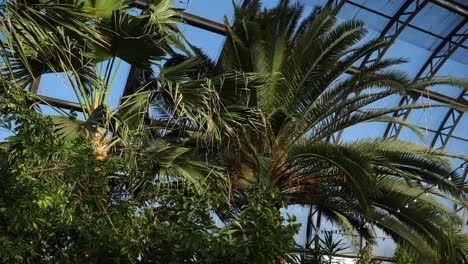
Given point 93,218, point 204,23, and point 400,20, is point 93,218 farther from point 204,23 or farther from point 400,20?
point 400,20

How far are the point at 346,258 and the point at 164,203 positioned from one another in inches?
489

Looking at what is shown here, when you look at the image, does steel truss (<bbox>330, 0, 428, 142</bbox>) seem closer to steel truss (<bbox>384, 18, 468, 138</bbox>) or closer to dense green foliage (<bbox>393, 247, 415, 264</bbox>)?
steel truss (<bbox>384, 18, 468, 138</bbox>)

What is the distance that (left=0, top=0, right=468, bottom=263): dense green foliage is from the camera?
190 inches

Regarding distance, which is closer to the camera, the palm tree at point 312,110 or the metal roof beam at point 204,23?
the palm tree at point 312,110

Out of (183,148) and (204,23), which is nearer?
(183,148)

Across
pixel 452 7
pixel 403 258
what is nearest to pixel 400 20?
pixel 452 7

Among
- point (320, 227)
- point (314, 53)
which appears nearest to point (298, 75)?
point (314, 53)

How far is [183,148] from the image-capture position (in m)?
7.22

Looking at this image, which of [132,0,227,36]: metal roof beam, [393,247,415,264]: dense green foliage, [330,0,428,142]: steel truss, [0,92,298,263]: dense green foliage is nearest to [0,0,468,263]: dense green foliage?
[0,92,298,263]: dense green foliage

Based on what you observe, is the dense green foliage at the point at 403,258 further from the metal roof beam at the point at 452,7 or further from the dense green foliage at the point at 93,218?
the dense green foliage at the point at 93,218

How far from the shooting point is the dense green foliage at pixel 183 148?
190 inches

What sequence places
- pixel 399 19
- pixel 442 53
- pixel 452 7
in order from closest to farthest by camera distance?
pixel 452 7, pixel 399 19, pixel 442 53

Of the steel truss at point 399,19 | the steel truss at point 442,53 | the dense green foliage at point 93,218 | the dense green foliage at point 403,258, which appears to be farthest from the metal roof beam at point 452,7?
the dense green foliage at point 93,218

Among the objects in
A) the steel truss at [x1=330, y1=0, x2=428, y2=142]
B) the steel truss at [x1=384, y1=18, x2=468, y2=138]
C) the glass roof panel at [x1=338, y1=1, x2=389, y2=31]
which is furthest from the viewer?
the steel truss at [x1=384, y1=18, x2=468, y2=138]
